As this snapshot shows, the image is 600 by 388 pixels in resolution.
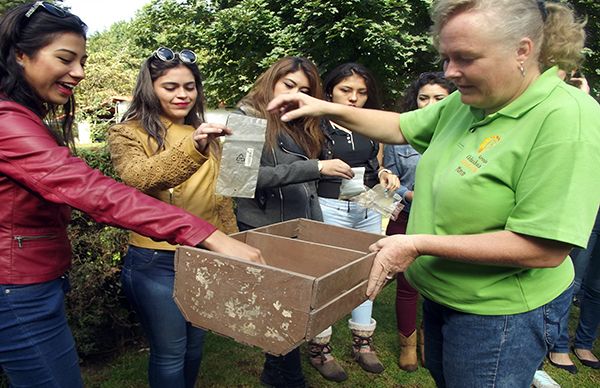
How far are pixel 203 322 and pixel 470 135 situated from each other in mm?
1165

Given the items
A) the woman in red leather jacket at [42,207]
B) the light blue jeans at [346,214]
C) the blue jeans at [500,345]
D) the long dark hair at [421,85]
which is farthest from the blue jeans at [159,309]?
the long dark hair at [421,85]

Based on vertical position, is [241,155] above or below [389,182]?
above

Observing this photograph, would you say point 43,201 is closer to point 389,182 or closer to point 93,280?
point 93,280

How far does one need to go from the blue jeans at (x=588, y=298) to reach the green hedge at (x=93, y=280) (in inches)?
140

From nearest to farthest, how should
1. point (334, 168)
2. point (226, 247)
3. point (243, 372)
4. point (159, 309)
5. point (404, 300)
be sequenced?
point (226, 247) < point (159, 309) < point (334, 168) < point (243, 372) < point (404, 300)

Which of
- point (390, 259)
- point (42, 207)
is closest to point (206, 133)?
point (42, 207)

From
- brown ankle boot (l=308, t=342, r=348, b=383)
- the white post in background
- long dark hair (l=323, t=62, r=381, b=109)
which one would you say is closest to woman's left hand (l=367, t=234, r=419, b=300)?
brown ankle boot (l=308, t=342, r=348, b=383)

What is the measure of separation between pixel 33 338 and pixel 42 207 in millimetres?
466

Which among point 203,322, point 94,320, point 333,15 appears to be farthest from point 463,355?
point 333,15

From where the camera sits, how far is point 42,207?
168 cm

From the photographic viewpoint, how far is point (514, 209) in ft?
4.76

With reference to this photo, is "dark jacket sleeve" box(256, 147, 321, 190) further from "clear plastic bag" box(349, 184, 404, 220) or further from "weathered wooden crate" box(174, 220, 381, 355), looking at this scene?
"weathered wooden crate" box(174, 220, 381, 355)

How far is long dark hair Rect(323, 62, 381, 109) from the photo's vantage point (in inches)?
139

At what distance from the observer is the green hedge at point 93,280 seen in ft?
10.7
